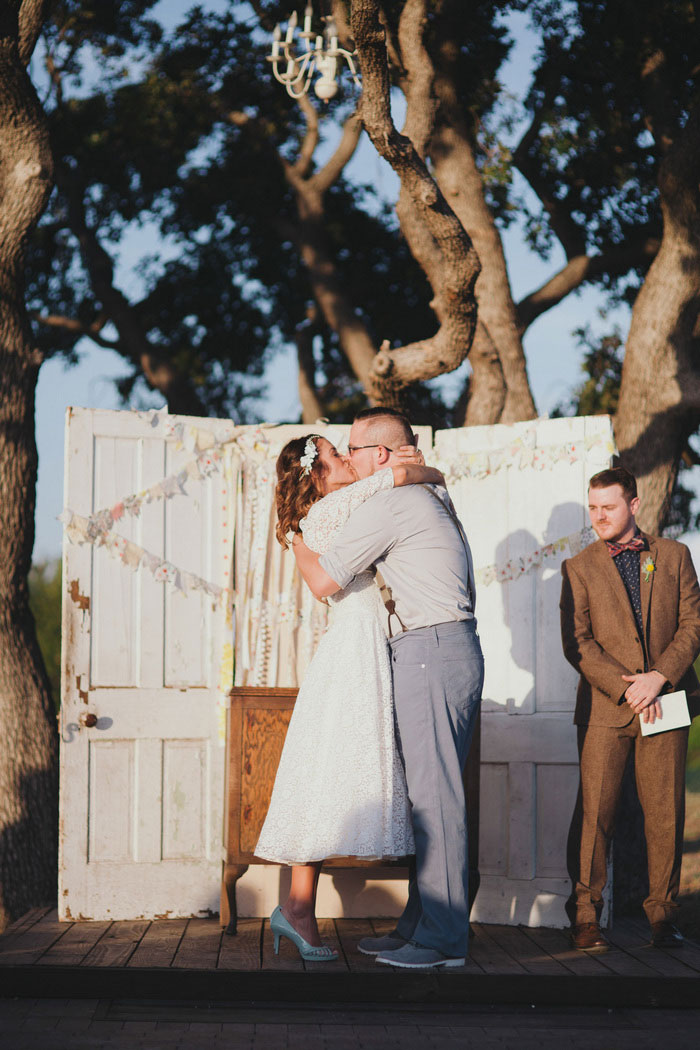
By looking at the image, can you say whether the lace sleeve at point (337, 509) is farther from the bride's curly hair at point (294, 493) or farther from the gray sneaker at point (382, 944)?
the gray sneaker at point (382, 944)

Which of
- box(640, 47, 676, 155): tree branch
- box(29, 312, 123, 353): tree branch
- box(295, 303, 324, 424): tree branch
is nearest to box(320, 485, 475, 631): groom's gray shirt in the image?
box(640, 47, 676, 155): tree branch

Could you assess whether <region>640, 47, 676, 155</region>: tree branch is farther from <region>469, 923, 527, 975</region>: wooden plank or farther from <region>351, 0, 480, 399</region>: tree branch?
<region>469, 923, 527, 975</region>: wooden plank

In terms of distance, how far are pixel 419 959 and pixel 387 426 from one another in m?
1.95

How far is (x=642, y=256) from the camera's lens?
372 inches

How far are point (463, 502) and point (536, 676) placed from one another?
92 cm

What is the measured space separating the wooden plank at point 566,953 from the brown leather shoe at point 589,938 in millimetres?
35

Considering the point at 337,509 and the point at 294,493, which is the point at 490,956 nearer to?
the point at 337,509

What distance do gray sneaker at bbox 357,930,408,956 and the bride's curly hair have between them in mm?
1572

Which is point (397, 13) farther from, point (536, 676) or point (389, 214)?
point (536, 676)

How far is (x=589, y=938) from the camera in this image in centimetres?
480

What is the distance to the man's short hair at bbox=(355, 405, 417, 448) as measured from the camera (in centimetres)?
448

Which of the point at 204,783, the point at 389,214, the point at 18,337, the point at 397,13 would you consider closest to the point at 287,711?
the point at 204,783

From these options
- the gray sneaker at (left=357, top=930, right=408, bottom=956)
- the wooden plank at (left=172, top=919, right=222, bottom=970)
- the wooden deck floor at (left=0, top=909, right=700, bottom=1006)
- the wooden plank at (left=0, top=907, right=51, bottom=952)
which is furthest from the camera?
the wooden plank at (left=0, top=907, right=51, bottom=952)

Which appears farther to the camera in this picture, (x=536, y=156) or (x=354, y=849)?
(x=536, y=156)
